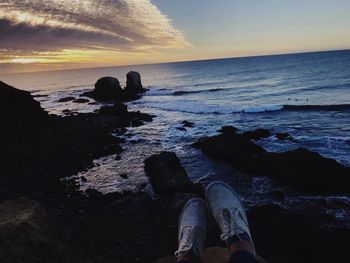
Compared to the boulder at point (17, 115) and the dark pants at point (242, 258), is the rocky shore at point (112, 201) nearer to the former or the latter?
the boulder at point (17, 115)

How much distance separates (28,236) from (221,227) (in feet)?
9.01

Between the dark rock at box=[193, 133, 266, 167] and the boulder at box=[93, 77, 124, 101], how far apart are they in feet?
105

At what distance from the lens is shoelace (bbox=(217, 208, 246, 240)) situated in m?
4.59

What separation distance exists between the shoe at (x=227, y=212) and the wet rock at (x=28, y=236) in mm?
2495

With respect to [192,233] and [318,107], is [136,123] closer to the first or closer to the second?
[318,107]

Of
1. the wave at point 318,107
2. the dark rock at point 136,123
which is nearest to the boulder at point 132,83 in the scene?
the dark rock at point 136,123

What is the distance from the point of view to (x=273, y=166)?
14.1 m

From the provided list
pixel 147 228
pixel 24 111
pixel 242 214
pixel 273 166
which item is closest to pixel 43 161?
pixel 24 111

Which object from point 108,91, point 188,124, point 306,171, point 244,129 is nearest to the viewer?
point 306,171

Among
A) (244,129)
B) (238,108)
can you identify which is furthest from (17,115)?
(238,108)

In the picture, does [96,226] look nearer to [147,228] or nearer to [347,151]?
[147,228]

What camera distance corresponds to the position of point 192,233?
15.6ft

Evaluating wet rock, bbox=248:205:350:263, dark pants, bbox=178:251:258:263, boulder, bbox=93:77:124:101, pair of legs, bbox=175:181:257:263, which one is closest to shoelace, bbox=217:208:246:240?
pair of legs, bbox=175:181:257:263

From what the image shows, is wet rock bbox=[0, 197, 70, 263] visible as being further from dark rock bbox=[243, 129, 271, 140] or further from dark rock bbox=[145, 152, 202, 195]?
dark rock bbox=[243, 129, 271, 140]
